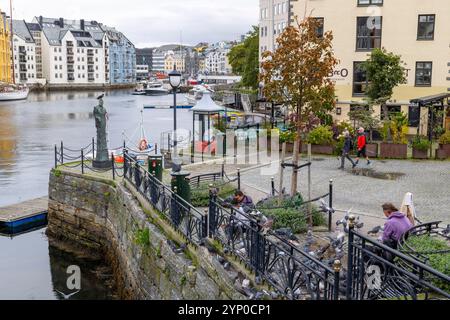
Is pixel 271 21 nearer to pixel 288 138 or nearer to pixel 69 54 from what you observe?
pixel 288 138

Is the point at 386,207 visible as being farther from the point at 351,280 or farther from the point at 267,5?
the point at 267,5

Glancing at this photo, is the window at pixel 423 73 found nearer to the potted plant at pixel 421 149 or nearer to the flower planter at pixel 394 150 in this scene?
the potted plant at pixel 421 149

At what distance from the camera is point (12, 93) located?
114562 mm

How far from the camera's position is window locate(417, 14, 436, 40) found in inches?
1328

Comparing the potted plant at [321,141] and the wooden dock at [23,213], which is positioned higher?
the potted plant at [321,141]

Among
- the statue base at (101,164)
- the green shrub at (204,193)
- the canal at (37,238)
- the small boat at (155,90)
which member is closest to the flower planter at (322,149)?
the green shrub at (204,193)

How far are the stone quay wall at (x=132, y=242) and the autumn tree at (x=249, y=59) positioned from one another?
170 ft

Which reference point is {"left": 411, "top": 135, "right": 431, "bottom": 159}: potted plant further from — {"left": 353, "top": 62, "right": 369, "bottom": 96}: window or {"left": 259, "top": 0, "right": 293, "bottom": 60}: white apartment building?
{"left": 259, "top": 0, "right": 293, "bottom": 60}: white apartment building

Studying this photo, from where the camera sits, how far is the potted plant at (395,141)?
24.8 m

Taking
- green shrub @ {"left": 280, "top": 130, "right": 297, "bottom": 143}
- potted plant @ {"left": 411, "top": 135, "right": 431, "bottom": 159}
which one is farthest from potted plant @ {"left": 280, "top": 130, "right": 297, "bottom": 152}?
potted plant @ {"left": 411, "top": 135, "right": 431, "bottom": 159}

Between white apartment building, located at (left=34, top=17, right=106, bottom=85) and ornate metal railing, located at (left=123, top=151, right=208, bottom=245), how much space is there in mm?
159205

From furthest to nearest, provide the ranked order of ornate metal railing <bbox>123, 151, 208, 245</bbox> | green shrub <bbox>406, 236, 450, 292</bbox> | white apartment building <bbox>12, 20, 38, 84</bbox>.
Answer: white apartment building <bbox>12, 20, 38, 84</bbox>, ornate metal railing <bbox>123, 151, 208, 245</bbox>, green shrub <bbox>406, 236, 450, 292</bbox>

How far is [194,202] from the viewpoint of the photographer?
50.3ft

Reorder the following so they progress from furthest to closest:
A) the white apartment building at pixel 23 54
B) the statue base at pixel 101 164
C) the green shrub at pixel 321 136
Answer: the white apartment building at pixel 23 54, the green shrub at pixel 321 136, the statue base at pixel 101 164
